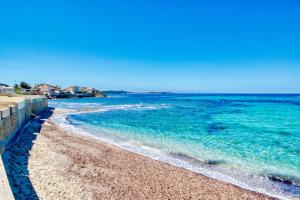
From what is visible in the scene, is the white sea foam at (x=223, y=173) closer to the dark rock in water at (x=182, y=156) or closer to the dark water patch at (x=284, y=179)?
the dark rock in water at (x=182, y=156)

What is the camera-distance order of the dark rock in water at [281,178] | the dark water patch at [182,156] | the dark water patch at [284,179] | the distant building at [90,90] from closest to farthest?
1. the dark water patch at [284,179]
2. the dark rock in water at [281,178]
3. the dark water patch at [182,156]
4. the distant building at [90,90]

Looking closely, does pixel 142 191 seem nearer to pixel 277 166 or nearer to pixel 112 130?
pixel 277 166

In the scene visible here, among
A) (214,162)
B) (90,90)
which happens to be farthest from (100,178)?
(90,90)

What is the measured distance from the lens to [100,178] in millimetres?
9555

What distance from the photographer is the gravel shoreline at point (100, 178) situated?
8.05 metres

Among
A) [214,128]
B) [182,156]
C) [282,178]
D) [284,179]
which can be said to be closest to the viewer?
[284,179]

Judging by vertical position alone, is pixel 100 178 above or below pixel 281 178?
above

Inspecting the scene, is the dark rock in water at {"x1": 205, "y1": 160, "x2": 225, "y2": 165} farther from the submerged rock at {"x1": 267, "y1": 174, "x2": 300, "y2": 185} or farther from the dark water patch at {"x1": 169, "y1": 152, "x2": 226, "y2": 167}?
the submerged rock at {"x1": 267, "y1": 174, "x2": 300, "y2": 185}

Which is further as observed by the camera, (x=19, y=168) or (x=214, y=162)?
(x=214, y=162)

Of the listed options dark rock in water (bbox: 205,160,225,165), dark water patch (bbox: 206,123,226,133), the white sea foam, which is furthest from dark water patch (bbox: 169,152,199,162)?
dark water patch (bbox: 206,123,226,133)

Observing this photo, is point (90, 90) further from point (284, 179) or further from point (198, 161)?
point (284, 179)

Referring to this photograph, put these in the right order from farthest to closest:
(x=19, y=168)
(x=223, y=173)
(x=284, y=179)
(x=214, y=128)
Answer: (x=214, y=128), (x=223, y=173), (x=284, y=179), (x=19, y=168)

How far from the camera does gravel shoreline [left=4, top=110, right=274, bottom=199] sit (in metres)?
8.05

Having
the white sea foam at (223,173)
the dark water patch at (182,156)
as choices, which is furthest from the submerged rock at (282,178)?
the dark water patch at (182,156)
